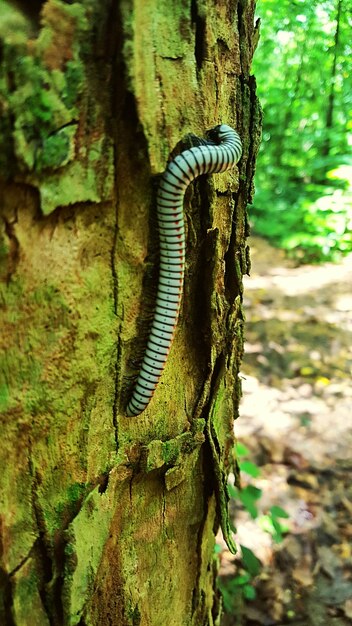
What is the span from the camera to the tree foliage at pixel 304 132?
607 cm

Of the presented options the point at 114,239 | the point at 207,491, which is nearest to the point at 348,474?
the point at 207,491

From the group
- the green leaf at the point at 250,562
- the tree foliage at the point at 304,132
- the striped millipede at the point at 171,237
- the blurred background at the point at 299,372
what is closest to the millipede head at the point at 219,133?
the striped millipede at the point at 171,237

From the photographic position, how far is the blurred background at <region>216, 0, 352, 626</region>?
8.51 ft

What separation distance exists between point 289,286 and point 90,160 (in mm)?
5308

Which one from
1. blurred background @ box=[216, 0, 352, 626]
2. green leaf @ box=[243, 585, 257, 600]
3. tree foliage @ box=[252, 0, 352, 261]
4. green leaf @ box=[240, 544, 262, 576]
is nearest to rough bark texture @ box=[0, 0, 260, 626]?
blurred background @ box=[216, 0, 352, 626]

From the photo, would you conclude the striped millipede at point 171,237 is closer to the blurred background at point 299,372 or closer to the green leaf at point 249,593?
the blurred background at point 299,372

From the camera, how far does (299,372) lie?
4.38m

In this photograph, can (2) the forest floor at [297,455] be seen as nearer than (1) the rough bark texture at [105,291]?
No

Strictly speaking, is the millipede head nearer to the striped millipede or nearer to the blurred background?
the striped millipede

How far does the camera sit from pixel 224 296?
133cm

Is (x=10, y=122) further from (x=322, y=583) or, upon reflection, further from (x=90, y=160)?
(x=322, y=583)

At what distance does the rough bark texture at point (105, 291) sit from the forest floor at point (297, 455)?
4.54ft

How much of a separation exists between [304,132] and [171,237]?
10.0m

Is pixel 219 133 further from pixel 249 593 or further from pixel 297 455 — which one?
pixel 297 455
